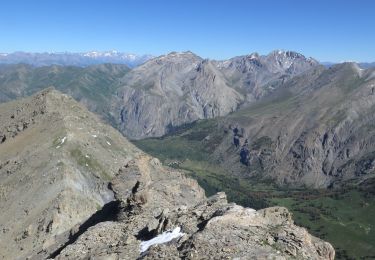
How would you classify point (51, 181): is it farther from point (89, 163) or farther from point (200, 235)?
point (200, 235)

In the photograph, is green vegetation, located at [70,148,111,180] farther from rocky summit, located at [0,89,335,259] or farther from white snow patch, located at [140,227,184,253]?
white snow patch, located at [140,227,184,253]

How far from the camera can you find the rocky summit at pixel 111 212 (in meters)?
49.4

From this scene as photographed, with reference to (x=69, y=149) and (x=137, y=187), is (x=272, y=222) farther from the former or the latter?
(x=69, y=149)

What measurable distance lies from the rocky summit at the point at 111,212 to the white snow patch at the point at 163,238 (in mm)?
160

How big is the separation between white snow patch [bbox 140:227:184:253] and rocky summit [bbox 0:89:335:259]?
0.16 metres

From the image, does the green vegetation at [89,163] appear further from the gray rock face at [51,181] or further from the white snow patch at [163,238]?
the white snow patch at [163,238]

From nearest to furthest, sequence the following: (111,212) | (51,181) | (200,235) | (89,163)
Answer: (200,235)
(111,212)
(51,181)
(89,163)

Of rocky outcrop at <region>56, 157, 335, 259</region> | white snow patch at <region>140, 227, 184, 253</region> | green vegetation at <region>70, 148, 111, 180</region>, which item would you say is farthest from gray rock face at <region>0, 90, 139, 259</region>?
white snow patch at <region>140, 227, 184, 253</region>

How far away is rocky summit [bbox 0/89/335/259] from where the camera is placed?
49406 mm

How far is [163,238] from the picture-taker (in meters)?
55.7

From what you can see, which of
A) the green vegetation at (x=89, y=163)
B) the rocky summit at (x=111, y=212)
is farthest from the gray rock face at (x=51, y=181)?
the rocky summit at (x=111, y=212)

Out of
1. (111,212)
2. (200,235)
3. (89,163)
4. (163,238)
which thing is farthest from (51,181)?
(200,235)

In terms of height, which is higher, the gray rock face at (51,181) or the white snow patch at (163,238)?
the white snow patch at (163,238)

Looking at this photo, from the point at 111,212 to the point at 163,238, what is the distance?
31872 mm
